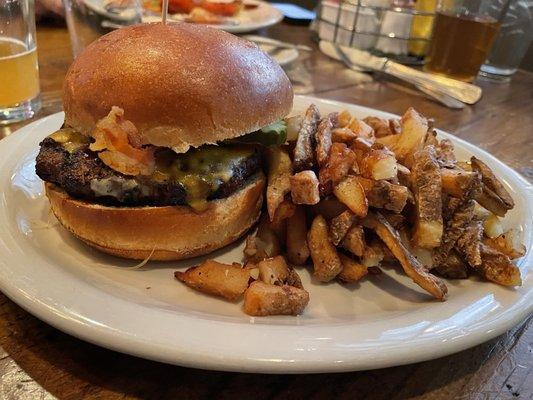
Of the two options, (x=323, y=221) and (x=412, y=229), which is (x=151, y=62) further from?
(x=412, y=229)

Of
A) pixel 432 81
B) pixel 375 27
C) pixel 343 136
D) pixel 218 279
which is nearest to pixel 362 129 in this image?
pixel 343 136

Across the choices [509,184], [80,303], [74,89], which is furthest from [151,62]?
[509,184]

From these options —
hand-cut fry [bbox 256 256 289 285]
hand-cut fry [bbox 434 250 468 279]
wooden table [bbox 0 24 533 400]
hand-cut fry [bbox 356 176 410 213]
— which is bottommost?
wooden table [bbox 0 24 533 400]

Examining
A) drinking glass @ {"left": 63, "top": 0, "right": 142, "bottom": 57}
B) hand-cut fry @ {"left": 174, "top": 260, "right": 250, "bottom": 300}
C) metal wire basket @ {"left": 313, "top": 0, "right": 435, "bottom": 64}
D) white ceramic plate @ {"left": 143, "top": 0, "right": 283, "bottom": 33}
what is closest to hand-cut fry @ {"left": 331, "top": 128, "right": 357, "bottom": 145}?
hand-cut fry @ {"left": 174, "top": 260, "right": 250, "bottom": 300}

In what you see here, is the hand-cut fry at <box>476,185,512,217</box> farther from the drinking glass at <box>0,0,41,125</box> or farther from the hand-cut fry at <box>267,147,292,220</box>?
the drinking glass at <box>0,0,41,125</box>

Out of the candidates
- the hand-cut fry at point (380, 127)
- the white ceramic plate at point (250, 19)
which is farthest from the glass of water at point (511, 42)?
the hand-cut fry at point (380, 127)

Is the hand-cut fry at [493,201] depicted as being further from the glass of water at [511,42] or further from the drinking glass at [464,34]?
the glass of water at [511,42]
